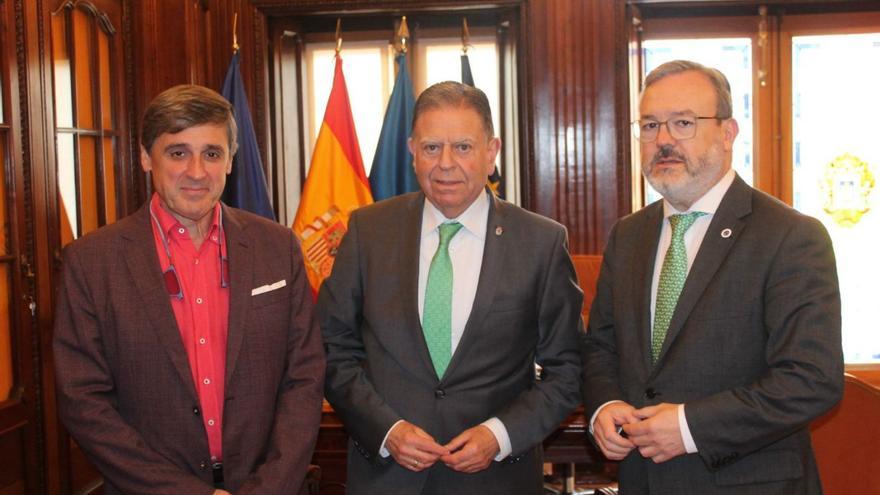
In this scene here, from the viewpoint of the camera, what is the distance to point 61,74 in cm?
348

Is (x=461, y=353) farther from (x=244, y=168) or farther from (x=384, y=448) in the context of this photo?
(x=244, y=168)

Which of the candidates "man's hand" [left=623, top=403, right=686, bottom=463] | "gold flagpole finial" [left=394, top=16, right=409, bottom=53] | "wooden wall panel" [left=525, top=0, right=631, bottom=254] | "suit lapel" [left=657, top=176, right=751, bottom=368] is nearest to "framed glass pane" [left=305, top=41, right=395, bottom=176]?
"gold flagpole finial" [left=394, top=16, right=409, bottom=53]

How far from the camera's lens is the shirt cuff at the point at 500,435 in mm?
2170

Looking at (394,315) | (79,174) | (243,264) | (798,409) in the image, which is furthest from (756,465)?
(79,174)

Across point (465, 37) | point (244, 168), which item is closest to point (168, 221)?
point (244, 168)

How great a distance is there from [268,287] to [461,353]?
0.49 metres

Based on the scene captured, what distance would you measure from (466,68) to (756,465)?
10.3 feet

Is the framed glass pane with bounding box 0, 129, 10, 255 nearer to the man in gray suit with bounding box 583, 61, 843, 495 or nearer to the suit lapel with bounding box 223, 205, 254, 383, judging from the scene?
the suit lapel with bounding box 223, 205, 254, 383

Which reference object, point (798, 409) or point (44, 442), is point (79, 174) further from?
point (798, 409)

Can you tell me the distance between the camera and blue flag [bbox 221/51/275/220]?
14.9 ft

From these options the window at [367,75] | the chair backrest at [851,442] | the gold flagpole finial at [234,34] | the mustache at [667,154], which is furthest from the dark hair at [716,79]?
the gold flagpole finial at [234,34]

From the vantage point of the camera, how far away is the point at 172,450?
82.0 inches

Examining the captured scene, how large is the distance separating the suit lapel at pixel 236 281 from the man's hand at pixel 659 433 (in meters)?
0.90

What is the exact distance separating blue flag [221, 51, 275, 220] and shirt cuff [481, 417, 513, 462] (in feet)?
8.49
